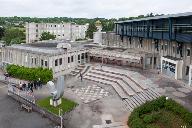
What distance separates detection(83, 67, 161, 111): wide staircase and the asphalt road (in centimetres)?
1150

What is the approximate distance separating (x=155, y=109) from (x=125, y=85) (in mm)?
12944

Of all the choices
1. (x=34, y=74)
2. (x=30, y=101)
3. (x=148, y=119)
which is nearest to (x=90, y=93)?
(x=30, y=101)

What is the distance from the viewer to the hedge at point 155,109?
30.8 m

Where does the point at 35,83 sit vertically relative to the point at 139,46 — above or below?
below

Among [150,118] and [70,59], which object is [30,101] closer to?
[70,59]

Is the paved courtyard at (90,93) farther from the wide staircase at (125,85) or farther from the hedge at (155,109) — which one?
the hedge at (155,109)

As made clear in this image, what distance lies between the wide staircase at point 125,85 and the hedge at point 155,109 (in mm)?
3832

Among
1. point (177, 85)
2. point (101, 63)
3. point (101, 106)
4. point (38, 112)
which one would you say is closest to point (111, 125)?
point (101, 106)

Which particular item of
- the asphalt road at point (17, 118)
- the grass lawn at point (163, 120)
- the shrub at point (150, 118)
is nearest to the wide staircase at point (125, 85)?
the grass lawn at point (163, 120)

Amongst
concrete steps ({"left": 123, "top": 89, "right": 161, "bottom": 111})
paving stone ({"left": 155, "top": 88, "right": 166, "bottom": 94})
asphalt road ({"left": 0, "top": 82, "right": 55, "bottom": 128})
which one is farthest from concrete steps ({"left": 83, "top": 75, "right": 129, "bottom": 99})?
asphalt road ({"left": 0, "top": 82, "right": 55, "bottom": 128})

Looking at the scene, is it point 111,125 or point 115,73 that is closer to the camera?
point 111,125

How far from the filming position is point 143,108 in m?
34.3

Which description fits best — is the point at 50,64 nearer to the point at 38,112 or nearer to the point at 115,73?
the point at 115,73

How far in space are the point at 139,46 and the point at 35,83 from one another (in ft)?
79.0
